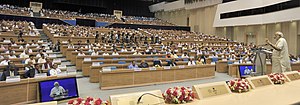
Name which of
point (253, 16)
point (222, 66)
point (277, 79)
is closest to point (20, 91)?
point (277, 79)

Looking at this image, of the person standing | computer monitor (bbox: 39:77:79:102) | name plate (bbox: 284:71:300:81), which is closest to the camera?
name plate (bbox: 284:71:300:81)

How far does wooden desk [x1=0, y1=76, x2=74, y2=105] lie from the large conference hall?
0.07 ft

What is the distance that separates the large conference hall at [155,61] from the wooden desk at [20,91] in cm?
2

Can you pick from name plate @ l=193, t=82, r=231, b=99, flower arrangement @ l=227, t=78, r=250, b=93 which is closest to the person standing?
flower arrangement @ l=227, t=78, r=250, b=93

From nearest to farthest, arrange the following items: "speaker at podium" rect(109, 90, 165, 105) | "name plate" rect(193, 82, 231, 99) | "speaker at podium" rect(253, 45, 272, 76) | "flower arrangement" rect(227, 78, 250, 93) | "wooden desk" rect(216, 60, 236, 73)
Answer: "speaker at podium" rect(109, 90, 165, 105), "name plate" rect(193, 82, 231, 99), "flower arrangement" rect(227, 78, 250, 93), "speaker at podium" rect(253, 45, 272, 76), "wooden desk" rect(216, 60, 236, 73)

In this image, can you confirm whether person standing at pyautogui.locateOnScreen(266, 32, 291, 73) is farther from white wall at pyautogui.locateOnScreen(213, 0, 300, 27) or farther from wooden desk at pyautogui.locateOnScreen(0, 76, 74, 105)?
white wall at pyautogui.locateOnScreen(213, 0, 300, 27)

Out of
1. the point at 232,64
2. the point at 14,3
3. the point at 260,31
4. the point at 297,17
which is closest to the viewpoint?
the point at 232,64

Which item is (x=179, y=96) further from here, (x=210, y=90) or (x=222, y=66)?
(x=222, y=66)

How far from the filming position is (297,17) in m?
16.1

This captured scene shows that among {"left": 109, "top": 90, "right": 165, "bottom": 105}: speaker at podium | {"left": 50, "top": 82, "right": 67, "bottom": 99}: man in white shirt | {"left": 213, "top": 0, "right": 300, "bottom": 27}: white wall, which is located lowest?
{"left": 50, "top": 82, "right": 67, "bottom": 99}: man in white shirt

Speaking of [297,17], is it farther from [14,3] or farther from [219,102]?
[14,3]

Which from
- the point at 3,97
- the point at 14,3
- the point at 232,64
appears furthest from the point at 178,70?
the point at 14,3

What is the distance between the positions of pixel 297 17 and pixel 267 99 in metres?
17.7

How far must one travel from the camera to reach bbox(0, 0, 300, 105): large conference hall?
2.03 m
